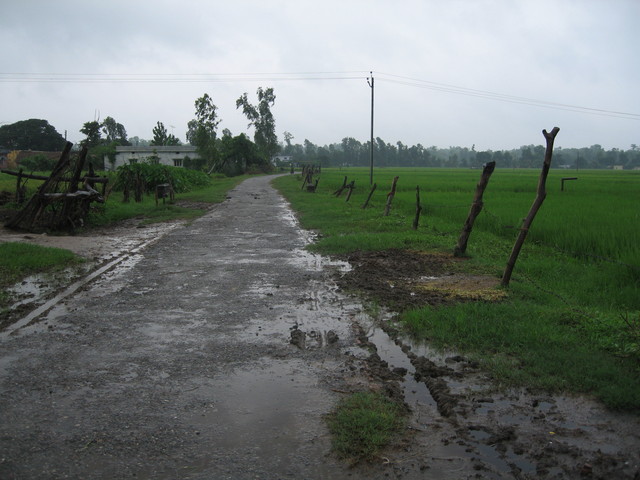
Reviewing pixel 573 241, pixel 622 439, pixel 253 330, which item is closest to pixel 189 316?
pixel 253 330

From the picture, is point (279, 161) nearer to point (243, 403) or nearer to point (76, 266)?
point (76, 266)

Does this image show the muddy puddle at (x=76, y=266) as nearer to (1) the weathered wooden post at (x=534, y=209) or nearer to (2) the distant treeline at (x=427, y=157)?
(1) the weathered wooden post at (x=534, y=209)

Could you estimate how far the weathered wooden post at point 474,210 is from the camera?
380 inches

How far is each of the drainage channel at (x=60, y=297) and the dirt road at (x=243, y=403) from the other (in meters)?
0.09

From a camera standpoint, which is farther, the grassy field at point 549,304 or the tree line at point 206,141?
the tree line at point 206,141

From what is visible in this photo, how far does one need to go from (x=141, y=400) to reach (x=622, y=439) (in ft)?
11.0

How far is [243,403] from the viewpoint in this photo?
13.2 feet

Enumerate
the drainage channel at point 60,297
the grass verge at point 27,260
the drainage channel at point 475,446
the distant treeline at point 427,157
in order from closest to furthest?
the drainage channel at point 475,446 → the drainage channel at point 60,297 → the grass verge at point 27,260 → the distant treeline at point 427,157

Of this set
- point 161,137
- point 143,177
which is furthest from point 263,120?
point 143,177

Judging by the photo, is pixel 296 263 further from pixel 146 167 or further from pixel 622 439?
pixel 146 167

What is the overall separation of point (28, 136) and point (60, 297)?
76057 millimetres

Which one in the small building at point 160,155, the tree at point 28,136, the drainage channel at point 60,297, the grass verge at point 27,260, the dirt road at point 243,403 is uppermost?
→ the tree at point 28,136

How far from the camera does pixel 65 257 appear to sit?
9727 millimetres

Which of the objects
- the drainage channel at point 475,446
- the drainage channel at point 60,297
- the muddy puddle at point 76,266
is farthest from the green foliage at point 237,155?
the drainage channel at point 475,446
